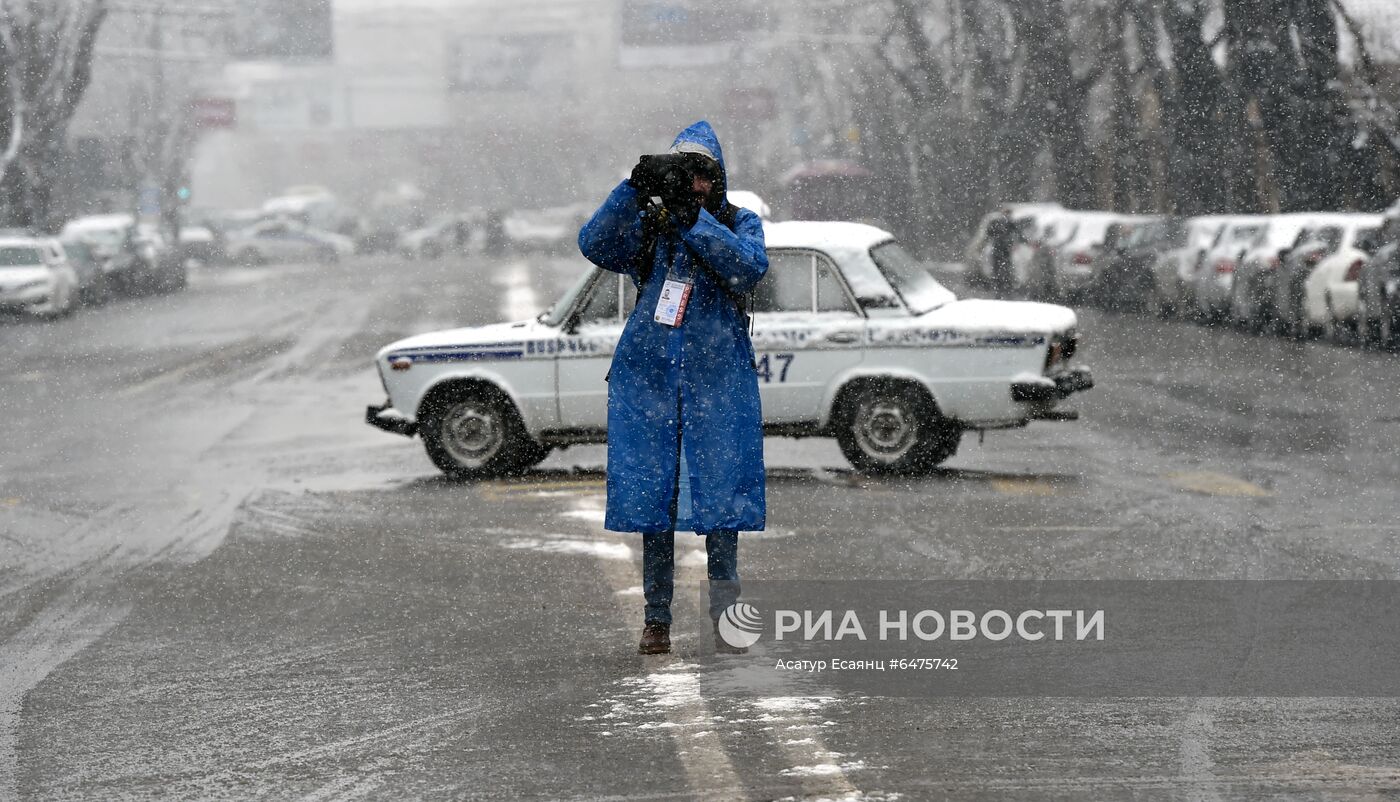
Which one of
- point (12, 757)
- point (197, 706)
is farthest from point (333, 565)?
point (12, 757)

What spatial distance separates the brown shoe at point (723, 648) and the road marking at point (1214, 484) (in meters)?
5.02

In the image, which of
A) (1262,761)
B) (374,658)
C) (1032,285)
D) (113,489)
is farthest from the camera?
(1032,285)

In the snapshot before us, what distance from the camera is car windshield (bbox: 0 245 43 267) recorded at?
35562mm

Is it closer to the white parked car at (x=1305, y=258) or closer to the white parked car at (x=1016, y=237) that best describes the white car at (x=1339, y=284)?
the white parked car at (x=1305, y=258)

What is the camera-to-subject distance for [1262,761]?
5.38m

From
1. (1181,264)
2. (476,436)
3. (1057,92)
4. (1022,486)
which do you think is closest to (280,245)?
(1057,92)

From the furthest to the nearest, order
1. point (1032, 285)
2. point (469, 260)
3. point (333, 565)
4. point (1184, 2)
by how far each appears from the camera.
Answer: point (469, 260) < point (1184, 2) < point (1032, 285) < point (333, 565)

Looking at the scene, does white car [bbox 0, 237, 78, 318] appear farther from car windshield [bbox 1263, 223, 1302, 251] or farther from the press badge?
the press badge

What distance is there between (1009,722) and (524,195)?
111872 mm

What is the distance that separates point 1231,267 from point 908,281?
53.6ft

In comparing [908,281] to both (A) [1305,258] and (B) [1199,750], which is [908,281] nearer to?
(B) [1199,750]

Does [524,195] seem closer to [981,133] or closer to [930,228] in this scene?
[930,228]

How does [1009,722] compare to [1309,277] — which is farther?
[1309,277]

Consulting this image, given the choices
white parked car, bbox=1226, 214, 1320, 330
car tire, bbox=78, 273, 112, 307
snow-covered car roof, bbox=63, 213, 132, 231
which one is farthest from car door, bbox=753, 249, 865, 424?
snow-covered car roof, bbox=63, 213, 132, 231
